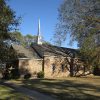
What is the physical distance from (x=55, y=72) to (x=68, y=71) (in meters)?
2.98

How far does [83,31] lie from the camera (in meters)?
43.6

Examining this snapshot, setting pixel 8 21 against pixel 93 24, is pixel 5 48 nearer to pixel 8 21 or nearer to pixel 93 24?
pixel 8 21

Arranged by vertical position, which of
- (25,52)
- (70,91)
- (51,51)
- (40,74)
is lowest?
(70,91)

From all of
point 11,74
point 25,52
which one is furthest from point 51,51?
point 11,74

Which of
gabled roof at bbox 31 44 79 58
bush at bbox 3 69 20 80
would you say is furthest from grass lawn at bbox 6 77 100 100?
gabled roof at bbox 31 44 79 58

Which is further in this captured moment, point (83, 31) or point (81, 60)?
point (81, 60)

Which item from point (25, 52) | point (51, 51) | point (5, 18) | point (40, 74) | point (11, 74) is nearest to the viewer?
point (5, 18)

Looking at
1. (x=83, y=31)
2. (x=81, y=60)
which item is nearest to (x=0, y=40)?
(x=83, y=31)

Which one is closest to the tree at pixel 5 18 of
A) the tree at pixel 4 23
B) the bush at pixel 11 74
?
the tree at pixel 4 23

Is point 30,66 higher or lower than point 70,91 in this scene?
higher

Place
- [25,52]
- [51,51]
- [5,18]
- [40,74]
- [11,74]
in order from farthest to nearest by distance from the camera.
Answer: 1. [51,51]
2. [25,52]
3. [40,74]
4. [11,74]
5. [5,18]

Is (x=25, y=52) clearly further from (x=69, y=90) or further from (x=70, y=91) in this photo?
(x=70, y=91)

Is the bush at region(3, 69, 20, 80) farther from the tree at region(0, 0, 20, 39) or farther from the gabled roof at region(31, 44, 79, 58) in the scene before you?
the tree at region(0, 0, 20, 39)

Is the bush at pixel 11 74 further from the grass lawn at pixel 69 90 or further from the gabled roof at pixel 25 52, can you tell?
the grass lawn at pixel 69 90
